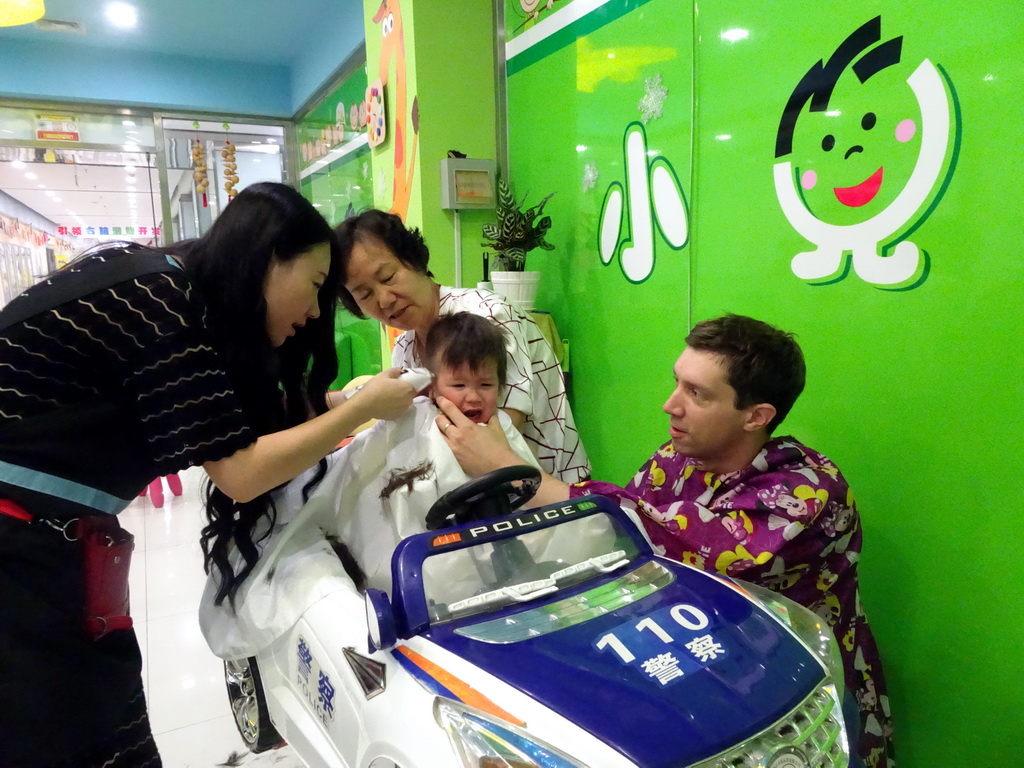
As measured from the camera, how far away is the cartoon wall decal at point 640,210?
2.17m

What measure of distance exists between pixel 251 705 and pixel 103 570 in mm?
670

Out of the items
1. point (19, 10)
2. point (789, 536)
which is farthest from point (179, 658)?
point (19, 10)

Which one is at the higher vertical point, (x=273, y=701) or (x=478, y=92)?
(x=478, y=92)

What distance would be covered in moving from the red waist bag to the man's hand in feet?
2.25

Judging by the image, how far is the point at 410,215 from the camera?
3357mm

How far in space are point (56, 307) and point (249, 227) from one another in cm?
34

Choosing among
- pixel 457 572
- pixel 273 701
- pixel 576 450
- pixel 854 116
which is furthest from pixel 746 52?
pixel 273 701

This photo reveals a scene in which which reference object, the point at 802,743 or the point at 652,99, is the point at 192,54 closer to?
the point at 652,99

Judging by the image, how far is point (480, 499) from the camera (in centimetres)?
124

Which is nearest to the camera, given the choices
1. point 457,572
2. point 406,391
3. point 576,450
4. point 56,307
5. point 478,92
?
point 56,307

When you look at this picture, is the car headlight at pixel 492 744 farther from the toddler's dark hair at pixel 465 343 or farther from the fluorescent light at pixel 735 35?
the fluorescent light at pixel 735 35

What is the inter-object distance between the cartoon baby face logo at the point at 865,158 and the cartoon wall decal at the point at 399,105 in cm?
201

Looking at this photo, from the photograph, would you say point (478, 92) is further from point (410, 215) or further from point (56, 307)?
point (56, 307)

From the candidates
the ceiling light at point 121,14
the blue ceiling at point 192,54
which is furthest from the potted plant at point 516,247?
the ceiling light at point 121,14
